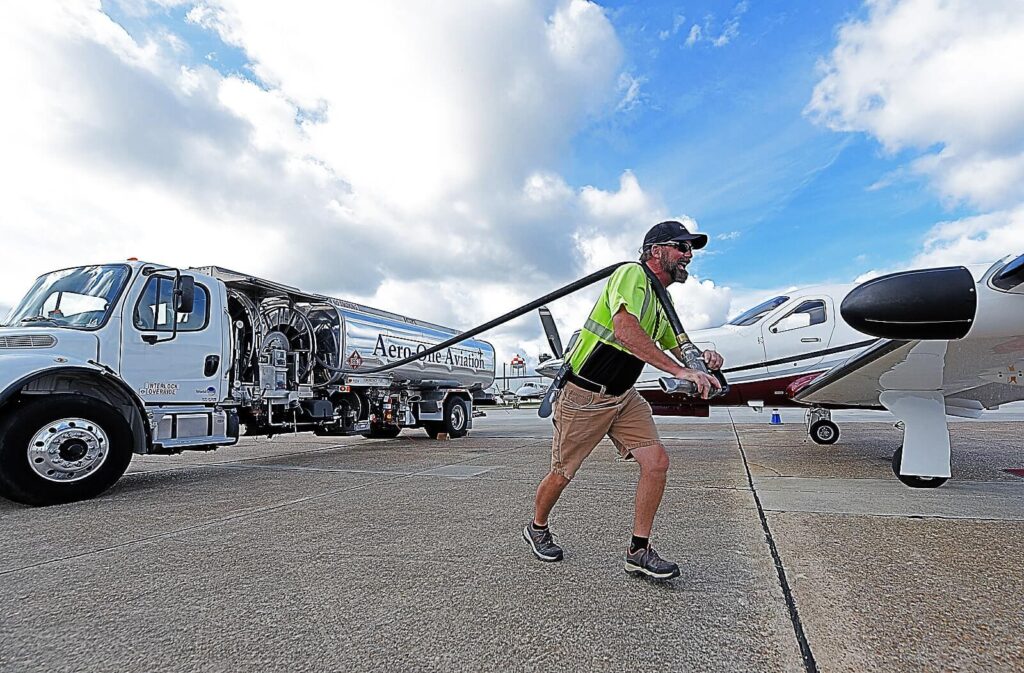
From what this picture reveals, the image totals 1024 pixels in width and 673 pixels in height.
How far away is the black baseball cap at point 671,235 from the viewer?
3133 millimetres

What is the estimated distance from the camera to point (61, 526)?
4.27 metres

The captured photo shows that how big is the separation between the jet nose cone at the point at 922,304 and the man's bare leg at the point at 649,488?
4.93ft

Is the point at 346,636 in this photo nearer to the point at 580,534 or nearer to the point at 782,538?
the point at 580,534

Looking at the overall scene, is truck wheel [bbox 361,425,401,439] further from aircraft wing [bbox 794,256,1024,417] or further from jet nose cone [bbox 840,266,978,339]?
jet nose cone [bbox 840,266,978,339]

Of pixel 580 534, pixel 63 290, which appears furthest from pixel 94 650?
pixel 63 290

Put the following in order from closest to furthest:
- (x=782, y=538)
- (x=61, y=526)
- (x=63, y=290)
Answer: (x=782, y=538), (x=61, y=526), (x=63, y=290)

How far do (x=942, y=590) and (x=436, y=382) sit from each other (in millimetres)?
10824

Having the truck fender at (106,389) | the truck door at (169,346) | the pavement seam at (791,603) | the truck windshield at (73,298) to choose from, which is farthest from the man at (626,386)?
the truck windshield at (73,298)

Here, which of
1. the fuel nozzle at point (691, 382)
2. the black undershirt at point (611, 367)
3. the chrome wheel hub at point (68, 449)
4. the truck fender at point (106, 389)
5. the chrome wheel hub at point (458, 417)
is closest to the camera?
the fuel nozzle at point (691, 382)

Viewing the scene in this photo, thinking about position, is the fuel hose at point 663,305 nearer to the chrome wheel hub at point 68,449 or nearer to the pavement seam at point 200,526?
the pavement seam at point 200,526

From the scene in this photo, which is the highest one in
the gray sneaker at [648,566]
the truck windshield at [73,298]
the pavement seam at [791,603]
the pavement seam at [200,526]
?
Answer: the truck windshield at [73,298]

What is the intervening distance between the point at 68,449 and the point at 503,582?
4.45 meters

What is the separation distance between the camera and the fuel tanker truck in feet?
17.0

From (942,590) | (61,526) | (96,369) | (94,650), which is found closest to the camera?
(94,650)
